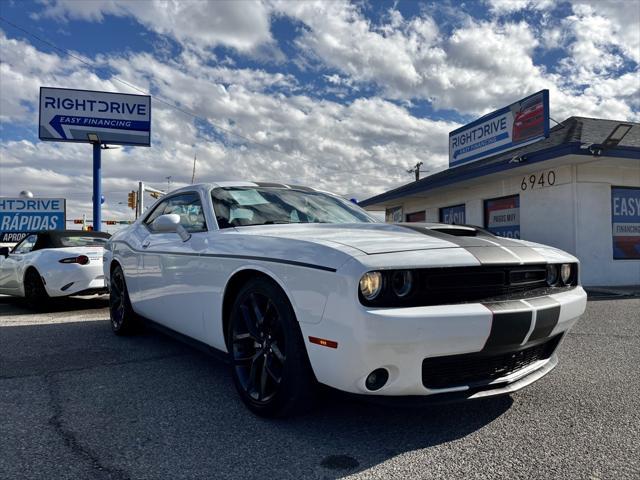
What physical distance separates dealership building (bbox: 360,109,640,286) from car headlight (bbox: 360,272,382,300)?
31.0 ft

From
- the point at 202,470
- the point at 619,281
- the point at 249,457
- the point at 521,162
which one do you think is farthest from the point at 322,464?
the point at 619,281

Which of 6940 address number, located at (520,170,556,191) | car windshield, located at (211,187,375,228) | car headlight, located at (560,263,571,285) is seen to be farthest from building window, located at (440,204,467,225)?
car headlight, located at (560,263,571,285)

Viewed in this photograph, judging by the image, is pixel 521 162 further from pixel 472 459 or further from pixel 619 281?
pixel 472 459

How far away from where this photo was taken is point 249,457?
229cm

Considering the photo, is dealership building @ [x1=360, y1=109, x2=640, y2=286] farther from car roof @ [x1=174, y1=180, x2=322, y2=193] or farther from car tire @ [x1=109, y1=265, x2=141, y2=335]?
car tire @ [x1=109, y1=265, x2=141, y2=335]

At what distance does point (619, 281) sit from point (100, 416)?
39.7 ft

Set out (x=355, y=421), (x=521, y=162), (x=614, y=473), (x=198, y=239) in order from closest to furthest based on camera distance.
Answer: (x=614, y=473) → (x=355, y=421) → (x=198, y=239) → (x=521, y=162)

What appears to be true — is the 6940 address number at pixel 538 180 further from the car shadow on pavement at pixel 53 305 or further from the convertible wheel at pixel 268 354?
the convertible wheel at pixel 268 354

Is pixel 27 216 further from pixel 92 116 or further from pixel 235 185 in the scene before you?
pixel 235 185

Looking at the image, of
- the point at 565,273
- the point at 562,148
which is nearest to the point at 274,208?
the point at 565,273

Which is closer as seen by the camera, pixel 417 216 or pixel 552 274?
pixel 552 274

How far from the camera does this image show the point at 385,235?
2.76m

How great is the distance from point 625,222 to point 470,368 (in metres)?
11.4

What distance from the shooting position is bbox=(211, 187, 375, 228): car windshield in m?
3.49
